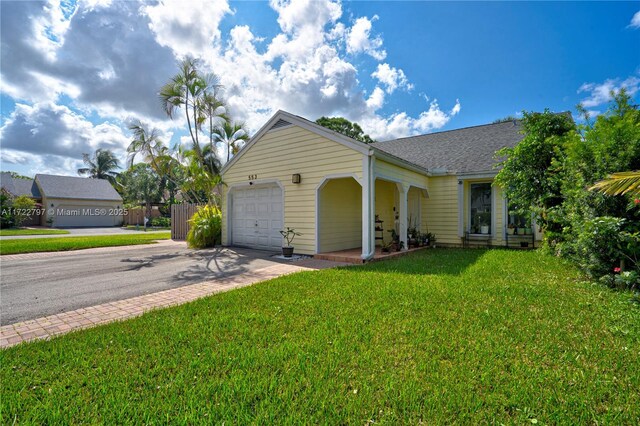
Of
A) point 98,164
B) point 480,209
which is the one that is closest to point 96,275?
point 480,209

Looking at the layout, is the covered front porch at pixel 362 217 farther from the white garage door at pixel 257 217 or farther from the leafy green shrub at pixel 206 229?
the leafy green shrub at pixel 206 229

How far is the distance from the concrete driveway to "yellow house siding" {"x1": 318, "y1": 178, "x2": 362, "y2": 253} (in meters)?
1.91

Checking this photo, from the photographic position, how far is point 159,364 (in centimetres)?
248

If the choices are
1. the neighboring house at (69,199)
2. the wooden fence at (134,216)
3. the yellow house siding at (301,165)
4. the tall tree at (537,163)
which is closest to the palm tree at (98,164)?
the neighboring house at (69,199)

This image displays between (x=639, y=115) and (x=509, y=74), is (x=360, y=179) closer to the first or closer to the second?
(x=639, y=115)

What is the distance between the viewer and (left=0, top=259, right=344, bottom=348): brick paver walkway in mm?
3293

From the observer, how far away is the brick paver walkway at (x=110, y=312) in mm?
3293

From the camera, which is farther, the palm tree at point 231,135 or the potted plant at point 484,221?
the palm tree at point 231,135

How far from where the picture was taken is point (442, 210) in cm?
1115

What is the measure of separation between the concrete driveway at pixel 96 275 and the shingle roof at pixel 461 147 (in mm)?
7758

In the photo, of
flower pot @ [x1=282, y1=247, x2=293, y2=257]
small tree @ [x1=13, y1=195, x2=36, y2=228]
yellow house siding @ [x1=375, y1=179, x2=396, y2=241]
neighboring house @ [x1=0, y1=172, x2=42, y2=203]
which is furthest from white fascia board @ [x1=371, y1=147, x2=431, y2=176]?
neighboring house @ [x1=0, y1=172, x2=42, y2=203]

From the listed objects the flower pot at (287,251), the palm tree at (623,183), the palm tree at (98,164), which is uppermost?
the palm tree at (98,164)

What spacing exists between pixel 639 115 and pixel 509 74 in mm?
6672

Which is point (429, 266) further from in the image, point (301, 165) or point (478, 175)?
point (478, 175)
